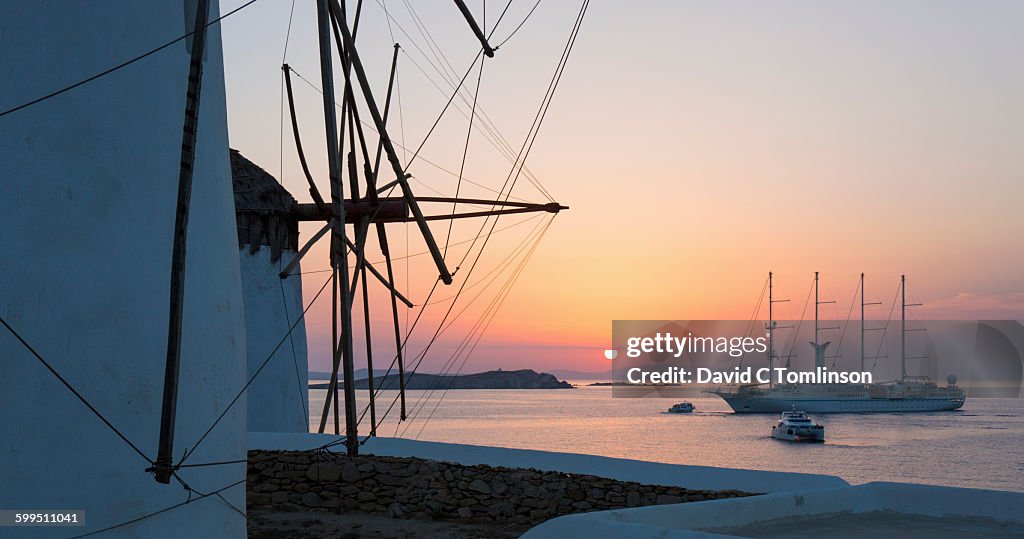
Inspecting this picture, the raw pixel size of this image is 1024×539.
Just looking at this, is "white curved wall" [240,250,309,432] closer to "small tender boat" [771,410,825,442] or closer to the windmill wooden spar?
the windmill wooden spar

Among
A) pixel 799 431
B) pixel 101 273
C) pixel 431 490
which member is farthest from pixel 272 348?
pixel 799 431

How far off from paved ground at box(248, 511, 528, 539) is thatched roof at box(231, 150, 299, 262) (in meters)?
6.69

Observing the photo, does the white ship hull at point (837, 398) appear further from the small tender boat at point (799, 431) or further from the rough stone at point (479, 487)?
the rough stone at point (479, 487)

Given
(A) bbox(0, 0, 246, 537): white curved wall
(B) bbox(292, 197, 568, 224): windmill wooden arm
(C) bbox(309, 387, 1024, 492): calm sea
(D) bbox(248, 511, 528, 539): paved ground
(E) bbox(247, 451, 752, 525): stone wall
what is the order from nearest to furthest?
(A) bbox(0, 0, 246, 537): white curved wall < (D) bbox(248, 511, 528, 539): paved ground < (E) bbox(247, 451, 752, 525): stone wall < (B) bbox(292, 197, 568, 224): windmill wooden arm < (C) bbox(309, 387, 1024, 492): calm sea

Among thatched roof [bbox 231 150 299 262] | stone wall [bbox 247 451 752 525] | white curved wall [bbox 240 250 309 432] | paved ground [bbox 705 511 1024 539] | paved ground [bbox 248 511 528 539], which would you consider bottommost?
paved ground [bbox 248 511 528 539]

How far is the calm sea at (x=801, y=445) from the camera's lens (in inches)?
2405

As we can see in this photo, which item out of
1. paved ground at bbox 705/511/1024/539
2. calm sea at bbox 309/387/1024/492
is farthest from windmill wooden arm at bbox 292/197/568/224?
calm sea at bbox 309/387/1024/492

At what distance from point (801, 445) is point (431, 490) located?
6690cm

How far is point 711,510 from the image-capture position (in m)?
7.21

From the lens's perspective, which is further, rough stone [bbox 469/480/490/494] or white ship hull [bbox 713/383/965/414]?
white ship hull [bbox 713/383/965/414]

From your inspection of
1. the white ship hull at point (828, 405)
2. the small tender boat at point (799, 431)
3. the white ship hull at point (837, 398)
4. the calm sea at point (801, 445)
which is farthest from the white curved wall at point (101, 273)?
the white ship hull at point (828, 405)

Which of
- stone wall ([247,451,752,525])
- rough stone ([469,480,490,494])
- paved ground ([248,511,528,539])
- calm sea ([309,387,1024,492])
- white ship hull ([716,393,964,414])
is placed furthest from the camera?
white ship hull ([716,393,964,414])

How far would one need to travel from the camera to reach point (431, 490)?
12.7 metres

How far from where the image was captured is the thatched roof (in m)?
18.3
